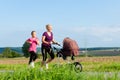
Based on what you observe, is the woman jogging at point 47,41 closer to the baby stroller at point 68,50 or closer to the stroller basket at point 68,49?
the baby stroller at point 68,50

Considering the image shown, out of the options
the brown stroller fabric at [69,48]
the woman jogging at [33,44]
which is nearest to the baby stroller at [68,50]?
the brown stroller fabric at [69,48]

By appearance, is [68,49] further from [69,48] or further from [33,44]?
[33,44]

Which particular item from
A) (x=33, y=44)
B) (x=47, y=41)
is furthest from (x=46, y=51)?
(x=33, y=44)

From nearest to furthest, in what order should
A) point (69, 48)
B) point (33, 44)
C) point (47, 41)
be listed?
point (69, 48), point (47, 41), point (33, 44)

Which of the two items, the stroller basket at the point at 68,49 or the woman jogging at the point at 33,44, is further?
the woman jogging at the point at 33,44

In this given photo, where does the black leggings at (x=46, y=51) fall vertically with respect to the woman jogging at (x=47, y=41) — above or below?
below

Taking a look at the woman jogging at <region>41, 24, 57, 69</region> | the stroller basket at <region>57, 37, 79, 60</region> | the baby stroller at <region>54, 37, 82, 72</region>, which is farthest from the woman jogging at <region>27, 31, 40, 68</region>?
the stroller basket at <region>57, 37, 79, 60</region>

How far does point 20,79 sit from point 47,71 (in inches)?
21.8

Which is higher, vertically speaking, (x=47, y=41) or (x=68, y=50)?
(x=47, y=41)

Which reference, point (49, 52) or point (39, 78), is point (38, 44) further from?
point (39, 78)

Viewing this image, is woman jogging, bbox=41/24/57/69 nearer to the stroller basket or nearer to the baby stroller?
the baby stroller

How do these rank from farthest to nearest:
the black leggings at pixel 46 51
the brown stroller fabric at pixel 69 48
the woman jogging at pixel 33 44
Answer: the woman jogging at pixel 33 44, the black leggings at pixel 46 51, the brown stroller fabric at pixel 69 48

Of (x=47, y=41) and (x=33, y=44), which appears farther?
(x=33, y=44)

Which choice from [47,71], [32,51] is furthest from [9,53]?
[47,71]
